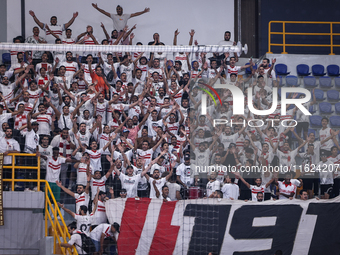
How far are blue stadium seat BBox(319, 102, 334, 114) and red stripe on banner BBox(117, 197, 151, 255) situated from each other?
5321mm

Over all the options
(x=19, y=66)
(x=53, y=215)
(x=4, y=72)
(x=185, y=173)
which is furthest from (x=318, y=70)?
(x=4, y=72)

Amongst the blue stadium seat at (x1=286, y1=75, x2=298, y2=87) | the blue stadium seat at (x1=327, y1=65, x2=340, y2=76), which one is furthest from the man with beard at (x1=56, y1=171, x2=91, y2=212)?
the blue stadium seat at (x1=327, y1=65, x2=340, y2=76)

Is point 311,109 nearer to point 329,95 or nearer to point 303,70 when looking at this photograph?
point 329,95

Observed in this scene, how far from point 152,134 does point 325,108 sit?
4455 mm

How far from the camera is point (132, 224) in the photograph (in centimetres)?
870

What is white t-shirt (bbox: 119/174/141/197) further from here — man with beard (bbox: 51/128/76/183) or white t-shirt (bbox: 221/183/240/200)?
white t-shirt (bbox: 221/183/240/200)

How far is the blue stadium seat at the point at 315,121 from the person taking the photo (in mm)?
10733

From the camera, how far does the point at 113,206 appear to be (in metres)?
8.80

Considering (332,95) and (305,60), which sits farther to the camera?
(305,60)

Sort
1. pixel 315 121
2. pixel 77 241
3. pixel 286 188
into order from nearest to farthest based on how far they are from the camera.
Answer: pixel 77 241 < pixel 286 188 < pixel 315 121

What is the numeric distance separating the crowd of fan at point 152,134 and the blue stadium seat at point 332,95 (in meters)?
0.71

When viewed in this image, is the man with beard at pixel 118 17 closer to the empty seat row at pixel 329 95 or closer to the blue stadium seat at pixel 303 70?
the blue stadium seat at pixel 303 70

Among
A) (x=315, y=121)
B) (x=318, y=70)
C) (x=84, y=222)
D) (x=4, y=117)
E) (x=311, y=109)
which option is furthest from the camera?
(x=318, y=70)

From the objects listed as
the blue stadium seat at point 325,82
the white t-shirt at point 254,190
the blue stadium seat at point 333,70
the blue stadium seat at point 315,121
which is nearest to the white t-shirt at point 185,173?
the white t-shirt at point 254,190
